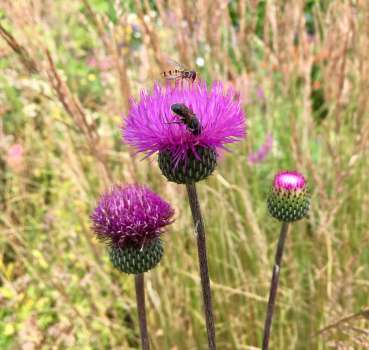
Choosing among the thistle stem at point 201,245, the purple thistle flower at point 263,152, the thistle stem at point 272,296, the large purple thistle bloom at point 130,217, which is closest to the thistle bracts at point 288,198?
the thistle stem at point 272,296

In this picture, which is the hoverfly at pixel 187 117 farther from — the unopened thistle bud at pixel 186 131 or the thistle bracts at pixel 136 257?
the thistle bracts at pixel 136 257

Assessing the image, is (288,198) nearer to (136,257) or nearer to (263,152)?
(136,257)

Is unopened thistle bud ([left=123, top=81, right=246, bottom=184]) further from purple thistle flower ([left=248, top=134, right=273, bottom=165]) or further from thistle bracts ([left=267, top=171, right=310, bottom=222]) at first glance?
purple thistle flower ([left=248, top=134, right=273, bottom=165])

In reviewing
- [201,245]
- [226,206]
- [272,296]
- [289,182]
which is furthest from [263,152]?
[201,245]

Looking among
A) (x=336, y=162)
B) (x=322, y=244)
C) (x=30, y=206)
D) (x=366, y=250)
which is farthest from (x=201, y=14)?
(x=30, y=206)

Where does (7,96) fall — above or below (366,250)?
above

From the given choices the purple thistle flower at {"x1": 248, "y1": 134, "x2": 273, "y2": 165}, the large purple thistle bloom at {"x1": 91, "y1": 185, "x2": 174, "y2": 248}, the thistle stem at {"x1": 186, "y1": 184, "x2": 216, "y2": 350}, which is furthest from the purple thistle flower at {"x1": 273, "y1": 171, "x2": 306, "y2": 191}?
the purple thistle flower at {"x1": 248, "y1": 134, "x2": 273, "y2": 165}

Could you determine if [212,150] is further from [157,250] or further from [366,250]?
[366,250]
